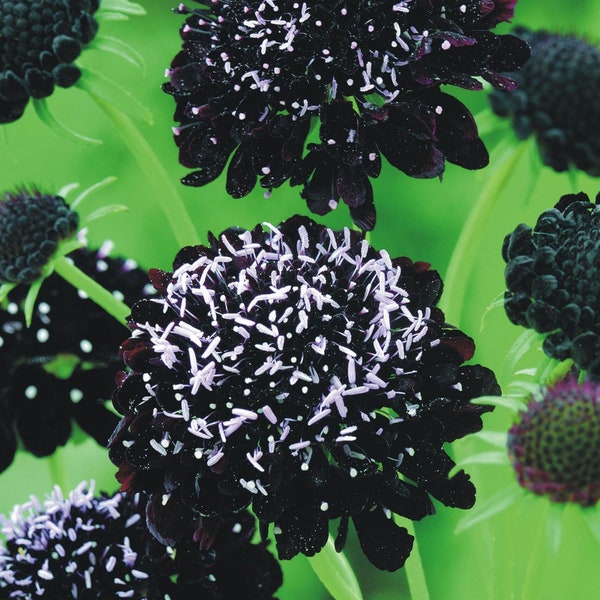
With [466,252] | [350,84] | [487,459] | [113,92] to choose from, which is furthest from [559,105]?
[487,459]

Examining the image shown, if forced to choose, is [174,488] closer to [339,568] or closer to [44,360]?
[339,568]

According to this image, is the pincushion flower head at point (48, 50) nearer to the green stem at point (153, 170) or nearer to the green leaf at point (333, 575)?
the green stem at point (153, 170)

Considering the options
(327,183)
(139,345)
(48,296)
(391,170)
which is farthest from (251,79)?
(391,170)

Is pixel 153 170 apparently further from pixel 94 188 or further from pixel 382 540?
pixel 382 540

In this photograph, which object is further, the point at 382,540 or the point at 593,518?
the point at 382,540

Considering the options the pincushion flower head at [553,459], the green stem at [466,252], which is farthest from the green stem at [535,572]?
the green stem at [466,252]
